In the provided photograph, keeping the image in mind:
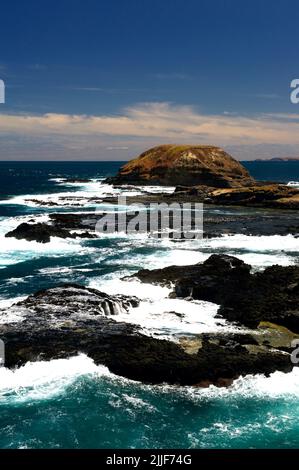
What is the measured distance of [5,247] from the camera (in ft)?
132

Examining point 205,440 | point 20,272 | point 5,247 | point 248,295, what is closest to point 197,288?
point 248,295

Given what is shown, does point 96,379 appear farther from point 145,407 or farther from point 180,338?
point 180,338

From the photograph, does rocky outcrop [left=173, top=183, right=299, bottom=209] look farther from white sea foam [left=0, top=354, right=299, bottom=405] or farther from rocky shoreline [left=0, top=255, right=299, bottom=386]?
white sea foam [left=0, top=354, right=299, bottom=405]

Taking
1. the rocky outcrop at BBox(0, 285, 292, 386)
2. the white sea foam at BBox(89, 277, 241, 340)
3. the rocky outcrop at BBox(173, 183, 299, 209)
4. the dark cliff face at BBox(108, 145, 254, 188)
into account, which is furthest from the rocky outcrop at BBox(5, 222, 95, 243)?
the dark cliff face at BBox(108, 145, 254, 188)

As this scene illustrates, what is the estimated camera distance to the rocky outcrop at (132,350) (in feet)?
52.1

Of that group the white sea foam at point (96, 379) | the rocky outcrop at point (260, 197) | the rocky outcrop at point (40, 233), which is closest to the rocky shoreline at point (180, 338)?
the white sea foam at point (96, 379)

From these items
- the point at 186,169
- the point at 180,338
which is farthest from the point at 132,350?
the point at 186,169

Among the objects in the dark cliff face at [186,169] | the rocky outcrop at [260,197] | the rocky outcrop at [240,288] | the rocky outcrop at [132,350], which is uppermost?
the dark cliff face at [186,169]

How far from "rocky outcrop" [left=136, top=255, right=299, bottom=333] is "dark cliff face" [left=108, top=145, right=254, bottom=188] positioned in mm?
70758

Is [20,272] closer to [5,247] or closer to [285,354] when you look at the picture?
[5,247]

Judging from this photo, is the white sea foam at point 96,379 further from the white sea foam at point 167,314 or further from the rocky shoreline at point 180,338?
the white sea foam at point 167,314

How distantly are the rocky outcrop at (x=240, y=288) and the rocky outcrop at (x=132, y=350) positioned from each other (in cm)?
257

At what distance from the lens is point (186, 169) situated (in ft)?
335
